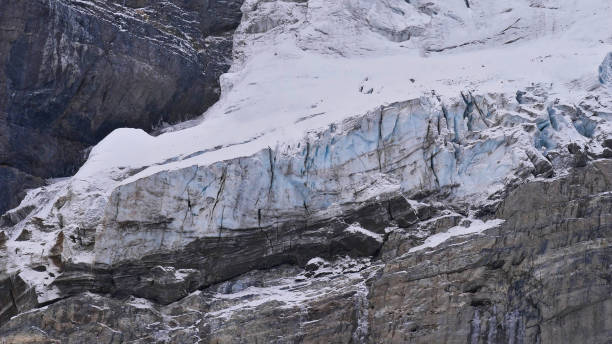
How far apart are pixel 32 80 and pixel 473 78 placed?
20196mm

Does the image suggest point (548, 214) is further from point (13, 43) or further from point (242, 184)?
point (13, 43)

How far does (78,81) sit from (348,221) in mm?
16698

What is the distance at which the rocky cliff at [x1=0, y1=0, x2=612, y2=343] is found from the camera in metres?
45.9

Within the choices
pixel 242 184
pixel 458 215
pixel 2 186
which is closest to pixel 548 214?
pixel 458 215

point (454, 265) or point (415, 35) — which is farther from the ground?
point (415, 35)

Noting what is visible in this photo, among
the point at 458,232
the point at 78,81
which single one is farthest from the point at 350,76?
the point at 78,81

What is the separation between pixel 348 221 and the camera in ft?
158

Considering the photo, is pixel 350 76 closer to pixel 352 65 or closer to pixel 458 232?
pixel 352 65

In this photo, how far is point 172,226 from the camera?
4862 cm

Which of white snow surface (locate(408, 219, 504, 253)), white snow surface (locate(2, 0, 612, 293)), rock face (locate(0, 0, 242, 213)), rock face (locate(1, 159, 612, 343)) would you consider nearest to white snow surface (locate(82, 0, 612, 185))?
white snow surface (locate(2, 0, 612, 293))

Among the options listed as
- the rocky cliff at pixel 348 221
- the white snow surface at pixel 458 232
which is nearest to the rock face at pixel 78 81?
the rocky cliff at pixel 348 221

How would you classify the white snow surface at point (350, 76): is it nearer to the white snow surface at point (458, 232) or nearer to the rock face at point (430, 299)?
the white snow surface at point (458, 232)

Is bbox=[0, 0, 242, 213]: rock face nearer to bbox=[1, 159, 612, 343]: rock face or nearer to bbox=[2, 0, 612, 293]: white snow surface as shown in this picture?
bbox=[2, 0, 612, 293]: white snow surface

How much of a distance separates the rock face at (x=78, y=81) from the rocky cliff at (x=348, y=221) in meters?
3.11
